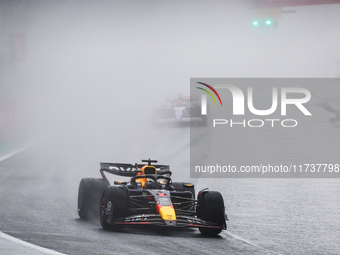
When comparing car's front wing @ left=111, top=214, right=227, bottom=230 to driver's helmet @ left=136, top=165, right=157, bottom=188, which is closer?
car's front wing @ left=111, top=214, right=227, bottom=230

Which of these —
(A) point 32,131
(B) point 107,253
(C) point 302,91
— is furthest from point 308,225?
(C) point 302,91

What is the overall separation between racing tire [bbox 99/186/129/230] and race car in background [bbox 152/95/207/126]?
17.7 metres

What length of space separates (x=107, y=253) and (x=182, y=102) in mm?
19940

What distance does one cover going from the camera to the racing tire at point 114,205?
9.41 m

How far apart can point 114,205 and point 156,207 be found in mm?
672

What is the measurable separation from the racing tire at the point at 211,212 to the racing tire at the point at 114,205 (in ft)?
4.12

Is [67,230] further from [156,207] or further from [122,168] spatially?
[122,168]

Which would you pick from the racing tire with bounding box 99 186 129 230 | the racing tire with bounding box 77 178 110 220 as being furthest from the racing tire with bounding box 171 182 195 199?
the racing tire with bounding box 99 186 129 230

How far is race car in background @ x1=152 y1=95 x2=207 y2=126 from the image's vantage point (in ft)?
89.8

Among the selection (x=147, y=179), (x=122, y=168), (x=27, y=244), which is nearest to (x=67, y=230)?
(x=27, y=244)

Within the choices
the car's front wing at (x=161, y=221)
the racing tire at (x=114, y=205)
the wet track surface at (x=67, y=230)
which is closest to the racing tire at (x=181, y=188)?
the wet track surface at (x=67, y=230)

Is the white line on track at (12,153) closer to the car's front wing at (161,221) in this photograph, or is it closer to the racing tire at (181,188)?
the racing tire at (181,188)

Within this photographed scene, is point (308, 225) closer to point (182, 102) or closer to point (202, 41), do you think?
point (182, 102)

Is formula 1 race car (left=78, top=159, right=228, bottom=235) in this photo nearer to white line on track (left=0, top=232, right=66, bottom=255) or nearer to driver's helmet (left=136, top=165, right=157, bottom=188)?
driver's helmet (left=136, top=165, right=157, bottom=188)
